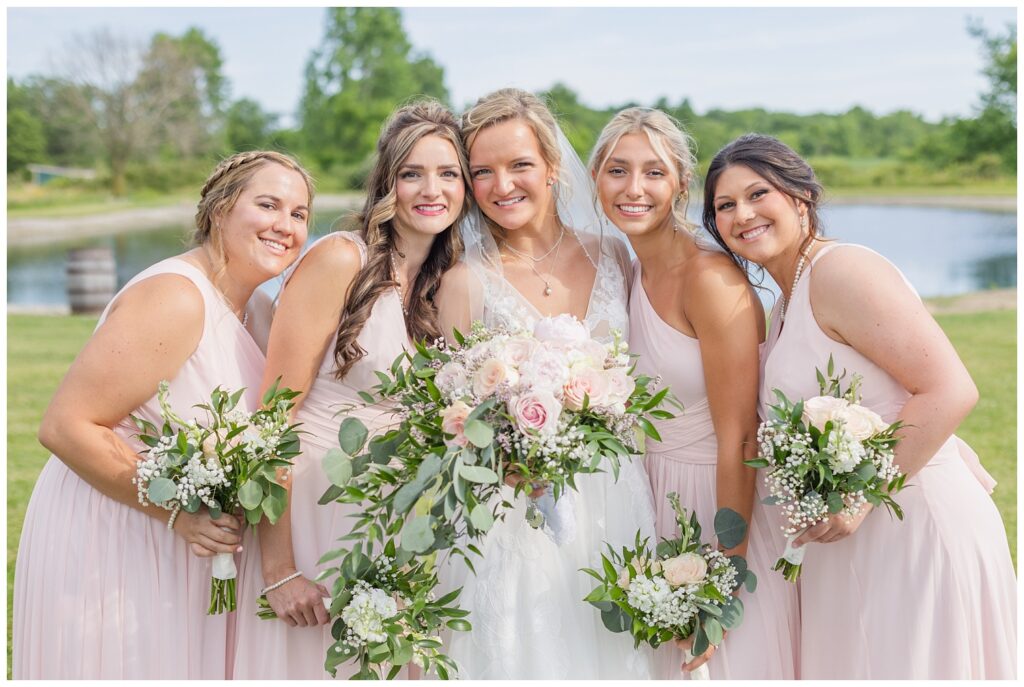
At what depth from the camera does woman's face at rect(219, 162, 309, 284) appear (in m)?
4.01

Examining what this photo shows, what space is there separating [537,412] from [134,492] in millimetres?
1804

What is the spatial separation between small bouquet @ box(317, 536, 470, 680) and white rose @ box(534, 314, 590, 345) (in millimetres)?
983

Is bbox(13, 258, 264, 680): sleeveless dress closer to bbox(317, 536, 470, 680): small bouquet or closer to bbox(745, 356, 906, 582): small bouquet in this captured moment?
bbox(317, 536, 470, 680): small bouquet

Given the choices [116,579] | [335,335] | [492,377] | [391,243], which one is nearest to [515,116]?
[391,243]

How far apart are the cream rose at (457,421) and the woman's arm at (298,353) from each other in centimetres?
103

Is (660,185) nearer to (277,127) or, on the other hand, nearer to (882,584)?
(882,584)

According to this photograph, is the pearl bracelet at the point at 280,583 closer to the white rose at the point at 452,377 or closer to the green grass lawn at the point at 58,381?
the white rose at the point at 452,377

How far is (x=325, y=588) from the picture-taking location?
3959mm

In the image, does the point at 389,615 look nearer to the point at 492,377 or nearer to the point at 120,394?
the point at 492,377

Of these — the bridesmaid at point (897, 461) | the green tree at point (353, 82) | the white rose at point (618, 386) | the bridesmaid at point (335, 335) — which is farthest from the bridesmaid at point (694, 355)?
the green tree at point (353, 82)

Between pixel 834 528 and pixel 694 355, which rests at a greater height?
pixel 694 355

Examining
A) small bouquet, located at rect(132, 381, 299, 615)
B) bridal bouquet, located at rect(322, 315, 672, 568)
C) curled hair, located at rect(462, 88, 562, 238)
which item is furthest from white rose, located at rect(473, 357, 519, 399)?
curled hair, located at rect(462, 88, 562, 238)

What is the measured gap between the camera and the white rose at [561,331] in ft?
10.9

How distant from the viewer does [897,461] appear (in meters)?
3.60
